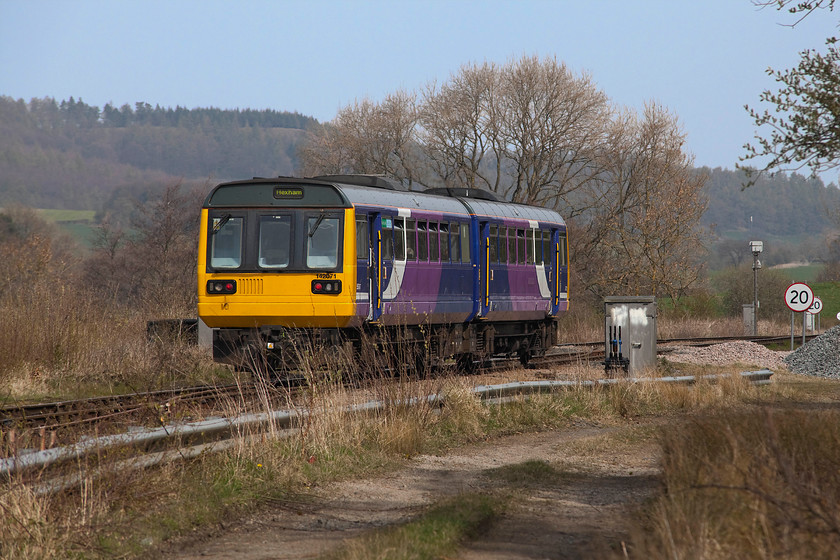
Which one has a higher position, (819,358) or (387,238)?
(387,238)

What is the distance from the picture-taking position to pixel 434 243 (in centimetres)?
1739

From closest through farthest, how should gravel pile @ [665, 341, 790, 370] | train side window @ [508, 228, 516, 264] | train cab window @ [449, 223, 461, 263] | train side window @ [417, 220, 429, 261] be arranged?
1. train side window @ [417, 220, 429, 261]
2. train cab window @ [449, 223, 461, 263]
3. train side window @ [508, 228, 516, 264]
4. gravel pile @ [665, 341, 790, 370]

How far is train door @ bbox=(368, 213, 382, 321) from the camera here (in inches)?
611

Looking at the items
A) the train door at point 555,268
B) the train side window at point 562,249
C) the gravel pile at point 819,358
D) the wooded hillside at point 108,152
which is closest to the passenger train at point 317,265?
the train door at point 555,268

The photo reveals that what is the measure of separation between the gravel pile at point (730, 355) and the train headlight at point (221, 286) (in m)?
11.2

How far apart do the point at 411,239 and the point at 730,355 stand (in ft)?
38.6

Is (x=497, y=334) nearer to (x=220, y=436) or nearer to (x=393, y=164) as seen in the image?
(x=220, y=436)

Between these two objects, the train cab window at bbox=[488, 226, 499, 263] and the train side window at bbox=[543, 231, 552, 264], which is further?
the train side window at bbox=[543, 231, 552, 264]

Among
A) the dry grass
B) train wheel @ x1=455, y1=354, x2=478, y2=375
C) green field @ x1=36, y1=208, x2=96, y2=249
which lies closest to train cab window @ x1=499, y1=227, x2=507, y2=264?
train wheel @ x1=455, y1=354, x2=478, y2=375

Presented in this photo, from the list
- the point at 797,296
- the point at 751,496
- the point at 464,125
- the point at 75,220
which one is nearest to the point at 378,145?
the point at 464,125

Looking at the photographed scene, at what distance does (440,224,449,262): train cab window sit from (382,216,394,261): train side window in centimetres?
171

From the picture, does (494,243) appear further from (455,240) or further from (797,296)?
(797,296)

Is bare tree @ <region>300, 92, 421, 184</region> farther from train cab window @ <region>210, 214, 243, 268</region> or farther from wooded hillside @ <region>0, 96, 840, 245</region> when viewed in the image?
wooded hillside @ <region>0, 96, 840, 245</region>

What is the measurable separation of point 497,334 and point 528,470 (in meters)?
11.1
